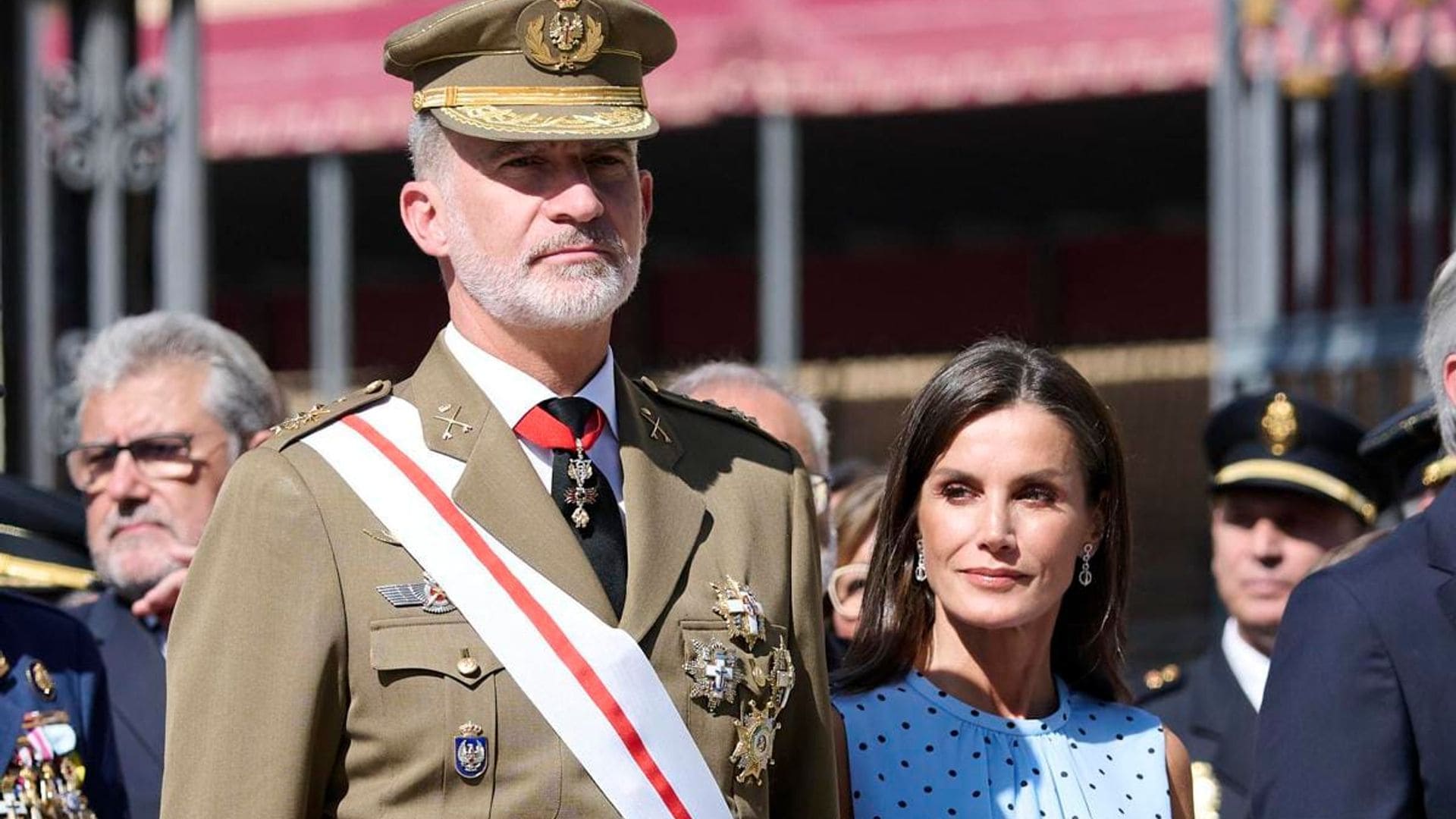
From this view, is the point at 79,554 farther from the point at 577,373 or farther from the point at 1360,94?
the point at 1360,94

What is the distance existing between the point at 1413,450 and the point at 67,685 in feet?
8.33

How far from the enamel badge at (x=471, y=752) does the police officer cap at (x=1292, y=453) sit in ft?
8.68

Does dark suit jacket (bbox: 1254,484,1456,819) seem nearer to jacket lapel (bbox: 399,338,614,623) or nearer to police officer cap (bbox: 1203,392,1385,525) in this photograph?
jacket lapel (bbox: 399,338,614,623)

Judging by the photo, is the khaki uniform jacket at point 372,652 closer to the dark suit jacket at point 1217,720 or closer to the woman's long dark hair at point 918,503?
the woman's long dark hair at point 918,503

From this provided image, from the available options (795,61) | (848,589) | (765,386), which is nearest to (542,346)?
(765,386)

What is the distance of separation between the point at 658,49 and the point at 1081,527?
3.05 feet

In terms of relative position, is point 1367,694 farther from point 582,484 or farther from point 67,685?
point 67,685

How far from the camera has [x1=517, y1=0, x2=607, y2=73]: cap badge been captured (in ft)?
9.73

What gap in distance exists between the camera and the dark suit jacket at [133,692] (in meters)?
3.98

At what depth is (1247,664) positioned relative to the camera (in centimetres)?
480

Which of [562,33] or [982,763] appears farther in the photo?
[982,763]

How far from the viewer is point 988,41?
9898 mm

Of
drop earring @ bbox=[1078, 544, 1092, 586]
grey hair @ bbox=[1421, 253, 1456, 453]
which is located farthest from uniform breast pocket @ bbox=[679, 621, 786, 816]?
grey hair @ bbox=[1421, 253, 1456, 453]

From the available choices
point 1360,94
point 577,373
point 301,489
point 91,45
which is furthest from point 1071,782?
point 1360,94
